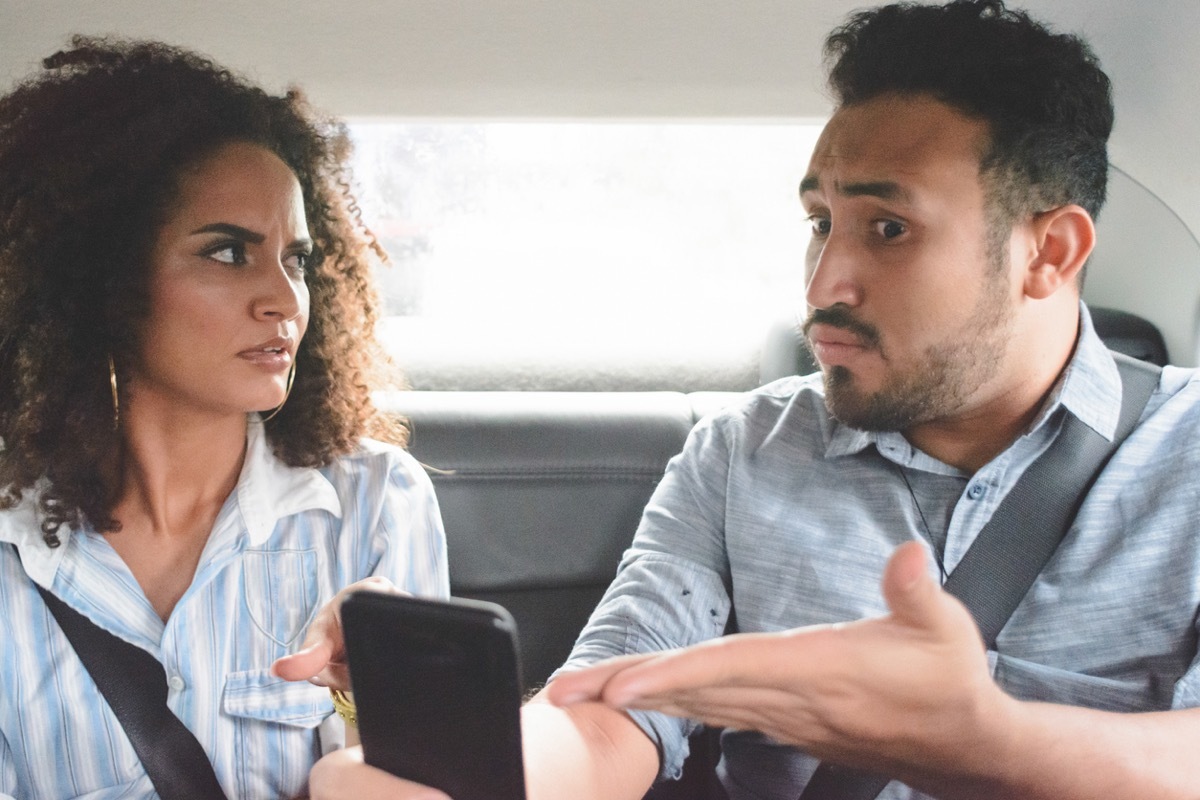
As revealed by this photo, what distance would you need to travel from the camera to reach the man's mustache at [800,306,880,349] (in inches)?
53.4

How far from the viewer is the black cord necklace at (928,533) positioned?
1327mm

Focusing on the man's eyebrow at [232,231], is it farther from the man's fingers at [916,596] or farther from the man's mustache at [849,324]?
the man's fingers at [916,596]

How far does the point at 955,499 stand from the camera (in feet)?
4.48

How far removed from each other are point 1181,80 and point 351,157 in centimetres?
142

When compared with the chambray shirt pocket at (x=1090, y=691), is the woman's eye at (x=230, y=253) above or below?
above

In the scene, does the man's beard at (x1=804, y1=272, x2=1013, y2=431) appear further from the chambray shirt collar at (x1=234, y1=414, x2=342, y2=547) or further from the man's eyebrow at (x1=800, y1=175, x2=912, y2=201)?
the chambray shirt collar at (x1=234, y1=414, x2=342, y2=547)

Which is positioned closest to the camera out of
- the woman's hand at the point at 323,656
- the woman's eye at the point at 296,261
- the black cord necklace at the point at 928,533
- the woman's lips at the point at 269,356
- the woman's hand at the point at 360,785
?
the woman's hand at the point at 360,785

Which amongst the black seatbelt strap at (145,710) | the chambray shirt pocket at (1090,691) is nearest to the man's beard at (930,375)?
the chambray shirt pocket at (1090,691)

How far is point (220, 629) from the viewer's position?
4.47 ft

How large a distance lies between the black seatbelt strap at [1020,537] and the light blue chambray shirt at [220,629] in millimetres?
639

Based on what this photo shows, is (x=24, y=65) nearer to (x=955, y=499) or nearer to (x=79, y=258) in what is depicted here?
(x=79, y=258)

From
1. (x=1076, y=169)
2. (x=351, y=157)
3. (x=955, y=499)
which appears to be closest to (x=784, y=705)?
(x=955, y=499)

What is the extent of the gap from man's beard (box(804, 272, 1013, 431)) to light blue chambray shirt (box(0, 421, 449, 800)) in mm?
639

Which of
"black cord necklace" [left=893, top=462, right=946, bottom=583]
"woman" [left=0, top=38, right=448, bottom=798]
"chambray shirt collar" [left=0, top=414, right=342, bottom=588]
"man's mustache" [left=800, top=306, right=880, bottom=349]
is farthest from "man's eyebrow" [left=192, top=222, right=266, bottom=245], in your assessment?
"black cord necklace" [left=893, top=462, right=946, bottom=583]
